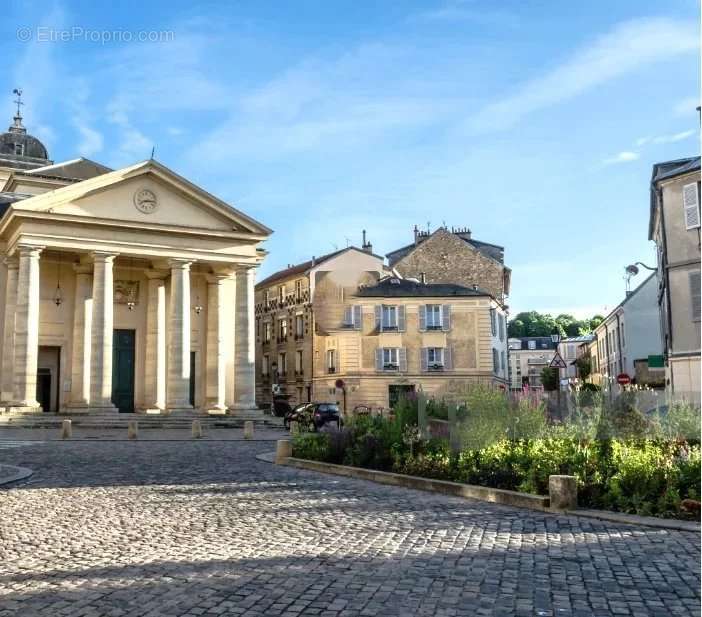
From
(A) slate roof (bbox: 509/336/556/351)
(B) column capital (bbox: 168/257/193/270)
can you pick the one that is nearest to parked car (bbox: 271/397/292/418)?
(B) column capital (bbox: 168/257/193/270)

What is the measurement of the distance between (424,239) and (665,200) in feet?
93.5

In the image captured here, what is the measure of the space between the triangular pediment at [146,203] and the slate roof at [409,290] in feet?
39.2

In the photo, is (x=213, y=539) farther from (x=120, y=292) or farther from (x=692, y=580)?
(x=120, y=292)

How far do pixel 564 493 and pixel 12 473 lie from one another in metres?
9.85

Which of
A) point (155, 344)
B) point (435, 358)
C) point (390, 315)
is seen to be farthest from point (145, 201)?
point (435, 358)

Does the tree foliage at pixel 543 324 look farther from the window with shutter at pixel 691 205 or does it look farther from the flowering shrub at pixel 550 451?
the flowering shrub at pixel 550 451

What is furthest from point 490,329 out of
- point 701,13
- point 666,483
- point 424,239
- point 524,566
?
point 701,13

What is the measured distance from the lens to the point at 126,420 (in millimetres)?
31422

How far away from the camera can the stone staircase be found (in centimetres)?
2911

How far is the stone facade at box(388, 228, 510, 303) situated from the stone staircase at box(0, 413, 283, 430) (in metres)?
21.4

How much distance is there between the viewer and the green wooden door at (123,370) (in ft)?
120

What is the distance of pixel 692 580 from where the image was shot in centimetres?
608

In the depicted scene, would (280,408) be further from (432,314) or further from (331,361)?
(432,314)

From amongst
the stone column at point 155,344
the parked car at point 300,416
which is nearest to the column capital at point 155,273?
the stone column at point 155,344
